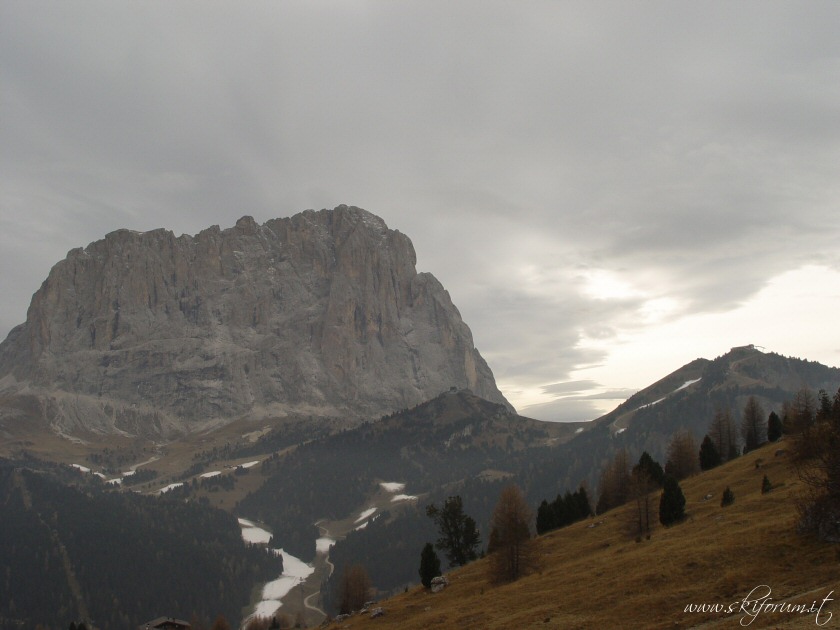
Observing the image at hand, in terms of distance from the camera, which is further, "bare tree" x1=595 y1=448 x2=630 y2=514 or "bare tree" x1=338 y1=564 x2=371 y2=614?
"bare tree" x1=338 y1=564 x2=371 y2=614

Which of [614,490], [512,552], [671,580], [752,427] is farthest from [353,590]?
[671,580]

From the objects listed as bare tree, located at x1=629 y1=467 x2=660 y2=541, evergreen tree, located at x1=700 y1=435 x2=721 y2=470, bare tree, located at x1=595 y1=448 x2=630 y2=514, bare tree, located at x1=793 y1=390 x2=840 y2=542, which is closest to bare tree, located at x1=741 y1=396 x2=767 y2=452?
evergreen tree, located at x1=700 y1=435 x2=721 y2=470

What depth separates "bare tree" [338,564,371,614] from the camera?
102562 millimetres

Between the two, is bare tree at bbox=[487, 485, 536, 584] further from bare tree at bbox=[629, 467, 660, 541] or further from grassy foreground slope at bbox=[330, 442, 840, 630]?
bare tree at bbox=[629, 467, 660, 541]

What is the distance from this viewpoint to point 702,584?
3316 centimetres

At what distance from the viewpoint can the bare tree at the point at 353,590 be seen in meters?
103

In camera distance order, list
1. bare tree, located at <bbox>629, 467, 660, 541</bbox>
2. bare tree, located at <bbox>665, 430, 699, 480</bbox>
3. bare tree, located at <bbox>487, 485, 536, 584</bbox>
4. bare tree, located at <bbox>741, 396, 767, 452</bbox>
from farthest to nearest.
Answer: bare tree, located at <bbox>741, 396, 767, 452</bbox>
bare tree, located at <bbox>665, 430, 699, 480</bbox>
bare tree, located at <bbox>629, 467, 660, 541</bbox>
bare tree, located at <bbox>487, 485, 536, 584</bbox>

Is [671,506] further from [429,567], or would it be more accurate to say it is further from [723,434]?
[723,434]

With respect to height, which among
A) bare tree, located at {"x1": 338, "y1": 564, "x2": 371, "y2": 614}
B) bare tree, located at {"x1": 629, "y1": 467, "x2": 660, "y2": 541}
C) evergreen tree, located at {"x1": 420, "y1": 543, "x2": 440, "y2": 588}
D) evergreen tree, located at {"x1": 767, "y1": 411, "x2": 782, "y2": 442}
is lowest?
bare tree, located at {"x1": 338, "y1": 564, "x2": 371, "y2": 614}

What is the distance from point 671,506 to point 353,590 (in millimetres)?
66226

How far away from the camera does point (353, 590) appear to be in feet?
352

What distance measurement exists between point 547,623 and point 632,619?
16.5ft

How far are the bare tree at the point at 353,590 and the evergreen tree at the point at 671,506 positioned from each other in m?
57.0

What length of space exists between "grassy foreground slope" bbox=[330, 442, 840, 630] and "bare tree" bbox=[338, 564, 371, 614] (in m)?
42.5
